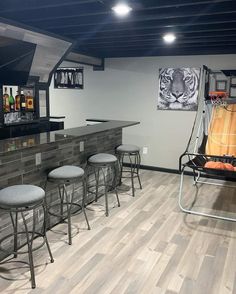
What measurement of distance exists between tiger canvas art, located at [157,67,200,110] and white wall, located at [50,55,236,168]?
10cm

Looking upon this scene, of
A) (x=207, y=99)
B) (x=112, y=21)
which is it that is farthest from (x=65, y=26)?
(x=207, y=99)

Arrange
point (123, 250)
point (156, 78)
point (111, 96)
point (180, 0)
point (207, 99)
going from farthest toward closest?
1. point (111, 96)
2. point (156, 78)
3. point (207, 99)
4. point (123, 250)
5. point (180, 0)

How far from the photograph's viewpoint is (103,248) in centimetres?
291

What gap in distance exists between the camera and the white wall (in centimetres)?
562

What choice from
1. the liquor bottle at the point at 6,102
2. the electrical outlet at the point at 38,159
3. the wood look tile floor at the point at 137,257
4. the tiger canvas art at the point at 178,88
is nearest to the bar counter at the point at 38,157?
the electrical outlet at the point at 38,159

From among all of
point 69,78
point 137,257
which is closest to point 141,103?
point 69,78

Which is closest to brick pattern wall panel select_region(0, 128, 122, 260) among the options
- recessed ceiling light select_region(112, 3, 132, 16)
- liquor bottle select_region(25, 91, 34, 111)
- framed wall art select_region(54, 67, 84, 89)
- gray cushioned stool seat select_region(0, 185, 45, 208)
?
gray cushioned stool seat select_region(0, 185, 45, 208)

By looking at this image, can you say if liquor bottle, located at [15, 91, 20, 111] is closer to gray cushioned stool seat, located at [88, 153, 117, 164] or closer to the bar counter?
the bar counter

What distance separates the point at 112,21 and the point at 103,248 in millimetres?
2410

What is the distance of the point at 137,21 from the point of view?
3240 mm

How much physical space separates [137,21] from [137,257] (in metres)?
2.46

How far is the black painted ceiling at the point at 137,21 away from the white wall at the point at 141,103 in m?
0.90

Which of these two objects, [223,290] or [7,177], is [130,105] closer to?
[7,177]

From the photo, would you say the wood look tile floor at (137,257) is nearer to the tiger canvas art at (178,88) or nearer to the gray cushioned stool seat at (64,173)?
the gray cushioned stool seat at (64,173)
